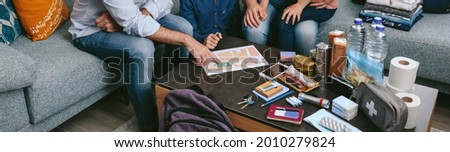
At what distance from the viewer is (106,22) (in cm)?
185

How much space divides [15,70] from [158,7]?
27.5 inches

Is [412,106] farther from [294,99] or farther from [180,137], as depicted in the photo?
[180,137]

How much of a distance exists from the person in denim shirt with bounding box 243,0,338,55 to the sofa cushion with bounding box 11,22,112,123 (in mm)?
734

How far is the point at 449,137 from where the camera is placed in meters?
1.36

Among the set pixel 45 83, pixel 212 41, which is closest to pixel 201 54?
pixel 212 41

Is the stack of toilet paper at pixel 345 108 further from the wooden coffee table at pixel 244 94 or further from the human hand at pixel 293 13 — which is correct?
the human hand at pixel 293 13

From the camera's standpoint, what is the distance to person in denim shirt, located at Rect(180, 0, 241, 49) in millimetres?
2068

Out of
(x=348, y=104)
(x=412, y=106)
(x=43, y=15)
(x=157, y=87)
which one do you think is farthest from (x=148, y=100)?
(x=412, y=106)

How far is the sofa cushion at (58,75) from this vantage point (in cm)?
167

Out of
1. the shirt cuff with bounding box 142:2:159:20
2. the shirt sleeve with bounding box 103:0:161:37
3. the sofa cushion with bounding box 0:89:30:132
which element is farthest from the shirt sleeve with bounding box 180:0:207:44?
the sofa cushion with bounding box 0:89:30:132

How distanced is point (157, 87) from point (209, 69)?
0.21m

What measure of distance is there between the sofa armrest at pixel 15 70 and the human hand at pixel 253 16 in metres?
0.97

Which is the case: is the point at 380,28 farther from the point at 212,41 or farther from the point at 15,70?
the point at 15,70

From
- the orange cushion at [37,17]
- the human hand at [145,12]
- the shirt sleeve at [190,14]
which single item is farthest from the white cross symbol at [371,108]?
the orange cushion at [37,17]
